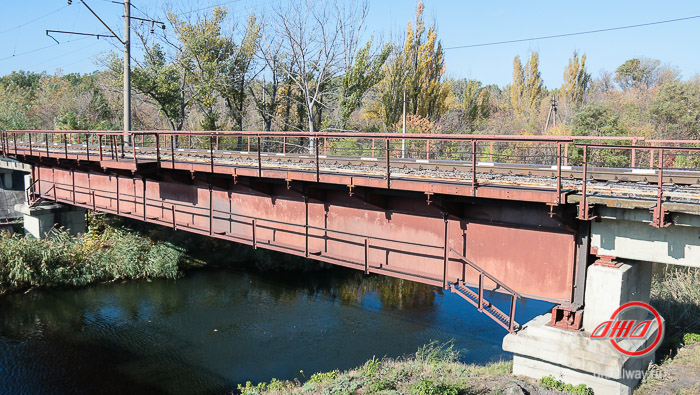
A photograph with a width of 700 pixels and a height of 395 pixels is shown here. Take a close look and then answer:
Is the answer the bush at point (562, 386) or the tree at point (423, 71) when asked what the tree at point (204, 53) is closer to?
the tree at point (423, 71)

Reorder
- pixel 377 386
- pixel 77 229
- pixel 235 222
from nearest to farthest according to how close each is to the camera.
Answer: pixel 377 386 → pixel 235 222 → pixel 77 229

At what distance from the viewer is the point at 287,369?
602 inches

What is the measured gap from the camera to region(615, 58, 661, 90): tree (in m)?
70.6

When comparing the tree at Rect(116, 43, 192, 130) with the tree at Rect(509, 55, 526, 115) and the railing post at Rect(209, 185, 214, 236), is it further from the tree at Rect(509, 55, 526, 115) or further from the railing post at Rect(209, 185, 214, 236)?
the tree at Rect(509, 55, 526, 115)

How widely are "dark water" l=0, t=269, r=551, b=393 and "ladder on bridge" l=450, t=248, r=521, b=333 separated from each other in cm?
573

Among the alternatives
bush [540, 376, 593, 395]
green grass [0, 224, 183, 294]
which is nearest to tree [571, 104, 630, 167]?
bush [540, 376, 593, 395]

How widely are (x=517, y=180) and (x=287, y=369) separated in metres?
8.81

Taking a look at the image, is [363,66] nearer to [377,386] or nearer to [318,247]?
[318,247]

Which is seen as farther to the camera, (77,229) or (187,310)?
(77,229)

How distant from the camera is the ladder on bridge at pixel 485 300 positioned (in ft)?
32.8

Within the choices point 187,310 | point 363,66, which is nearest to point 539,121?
point 363,66

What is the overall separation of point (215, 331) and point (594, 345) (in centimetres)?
1313

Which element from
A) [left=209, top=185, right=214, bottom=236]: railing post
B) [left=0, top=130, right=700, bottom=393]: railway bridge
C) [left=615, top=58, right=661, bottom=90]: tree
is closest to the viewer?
[left=0, top=130, right=700, bottom=393]: railway bridge

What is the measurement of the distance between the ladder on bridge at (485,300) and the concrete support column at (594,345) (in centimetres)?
31
